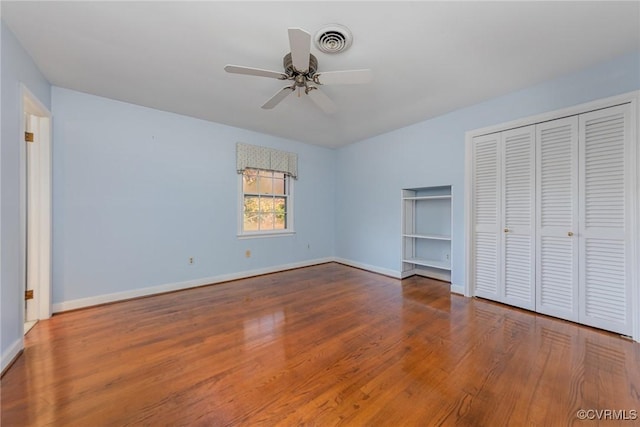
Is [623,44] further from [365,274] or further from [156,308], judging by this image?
[156,308]

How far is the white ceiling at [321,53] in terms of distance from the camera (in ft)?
5.70

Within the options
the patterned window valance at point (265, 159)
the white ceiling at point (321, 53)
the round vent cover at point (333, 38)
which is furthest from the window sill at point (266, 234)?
the round vent cover at point (333, 38)

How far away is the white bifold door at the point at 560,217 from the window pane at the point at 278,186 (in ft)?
A: 10.6

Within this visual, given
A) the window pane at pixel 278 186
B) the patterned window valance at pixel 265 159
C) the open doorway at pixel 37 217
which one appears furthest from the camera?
the window pane at pixel 278 186

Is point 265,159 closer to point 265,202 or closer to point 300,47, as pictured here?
point 265,202

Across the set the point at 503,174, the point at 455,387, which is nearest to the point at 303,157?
the point at 503,174

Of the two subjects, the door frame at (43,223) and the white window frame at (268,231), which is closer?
the door frame at (43,223)

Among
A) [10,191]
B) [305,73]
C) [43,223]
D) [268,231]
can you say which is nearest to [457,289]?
[268,231]

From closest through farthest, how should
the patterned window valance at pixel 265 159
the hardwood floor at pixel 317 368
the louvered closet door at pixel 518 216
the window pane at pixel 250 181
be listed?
the hardwood floor at pixel 317 368 → the louvered closet door at pixel 518 216 → the patterned window valance at pixel 265 159 → the window pane at pixel 250 181

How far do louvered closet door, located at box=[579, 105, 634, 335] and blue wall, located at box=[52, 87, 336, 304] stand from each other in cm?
418

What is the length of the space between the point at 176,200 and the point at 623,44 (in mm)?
5056

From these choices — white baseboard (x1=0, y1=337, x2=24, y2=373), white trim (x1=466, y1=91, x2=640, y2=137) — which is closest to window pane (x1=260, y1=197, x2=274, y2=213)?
white baseboard (x1=0, y1=337, x2=24, y2=373)

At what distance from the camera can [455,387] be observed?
1.63 meters

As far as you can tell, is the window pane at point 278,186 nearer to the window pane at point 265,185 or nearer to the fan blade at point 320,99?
the window pane at point 265,185
